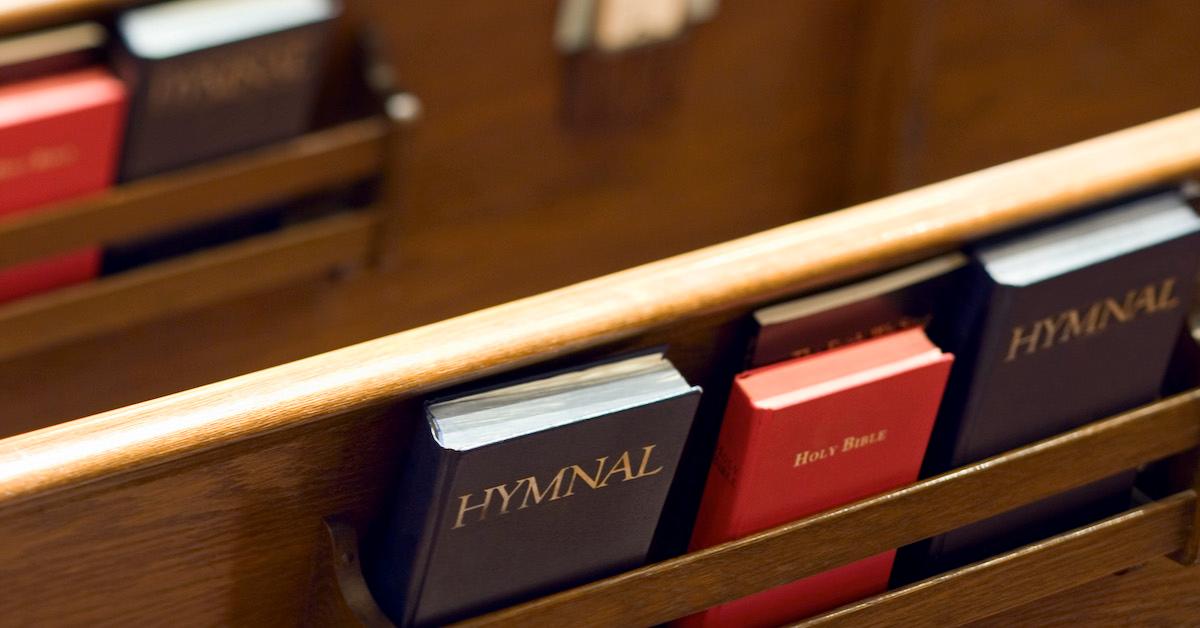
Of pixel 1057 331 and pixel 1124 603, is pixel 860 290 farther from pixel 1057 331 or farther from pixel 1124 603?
pixel 1124 603

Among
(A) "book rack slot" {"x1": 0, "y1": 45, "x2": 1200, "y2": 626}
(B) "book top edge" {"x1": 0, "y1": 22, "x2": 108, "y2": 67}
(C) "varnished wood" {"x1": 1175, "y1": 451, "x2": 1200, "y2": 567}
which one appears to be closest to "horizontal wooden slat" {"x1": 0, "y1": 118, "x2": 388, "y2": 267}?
(B) "book top edge" {"x1": 0, "y1": 22, "x2": 108, "y2": 67}

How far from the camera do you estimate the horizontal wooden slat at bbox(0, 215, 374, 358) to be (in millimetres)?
1563

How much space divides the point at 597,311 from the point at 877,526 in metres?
0.26

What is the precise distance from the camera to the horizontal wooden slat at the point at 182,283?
1563mm

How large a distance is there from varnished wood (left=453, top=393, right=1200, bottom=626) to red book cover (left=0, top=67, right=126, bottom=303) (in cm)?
74

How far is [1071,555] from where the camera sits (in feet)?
3.74

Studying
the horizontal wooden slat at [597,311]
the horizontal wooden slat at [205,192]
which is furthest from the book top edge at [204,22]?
the horizontal wooden slat at [597,311]

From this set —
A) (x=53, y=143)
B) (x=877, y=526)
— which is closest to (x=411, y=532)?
(x=877, y=526)

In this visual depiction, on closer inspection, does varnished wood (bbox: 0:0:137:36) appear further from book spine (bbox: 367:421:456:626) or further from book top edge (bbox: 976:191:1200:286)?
book top edge (bbox: 976:191:1200:286)

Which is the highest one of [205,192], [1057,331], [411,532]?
[1057,331]

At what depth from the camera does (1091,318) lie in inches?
42.3

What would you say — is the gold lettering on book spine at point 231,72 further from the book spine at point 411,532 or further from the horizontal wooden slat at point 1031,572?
the horizontal wooden slat at point 1031,572

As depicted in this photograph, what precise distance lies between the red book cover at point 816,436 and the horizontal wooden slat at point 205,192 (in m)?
0.75

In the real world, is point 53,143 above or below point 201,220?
above
